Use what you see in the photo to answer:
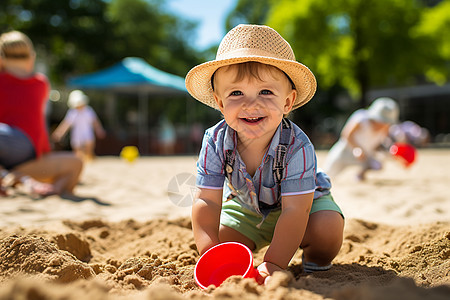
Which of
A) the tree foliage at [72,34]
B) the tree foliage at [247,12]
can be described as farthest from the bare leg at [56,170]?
the tree foliage at [247,12]

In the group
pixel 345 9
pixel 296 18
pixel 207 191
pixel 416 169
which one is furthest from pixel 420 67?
pixel 207 191

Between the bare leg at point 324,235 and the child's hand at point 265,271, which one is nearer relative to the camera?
the child's hand at point 265,271

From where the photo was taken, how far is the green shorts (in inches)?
76.2

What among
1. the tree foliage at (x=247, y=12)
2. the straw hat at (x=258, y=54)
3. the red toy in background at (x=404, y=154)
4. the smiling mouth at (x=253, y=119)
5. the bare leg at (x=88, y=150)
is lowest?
the bare leg at (x=88, y=150)

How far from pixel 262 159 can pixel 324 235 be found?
43cm

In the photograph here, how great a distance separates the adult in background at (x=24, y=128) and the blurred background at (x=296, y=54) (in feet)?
27.3

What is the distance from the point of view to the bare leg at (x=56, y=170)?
151 inches

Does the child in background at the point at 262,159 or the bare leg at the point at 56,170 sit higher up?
the child in background at the point at 262,159

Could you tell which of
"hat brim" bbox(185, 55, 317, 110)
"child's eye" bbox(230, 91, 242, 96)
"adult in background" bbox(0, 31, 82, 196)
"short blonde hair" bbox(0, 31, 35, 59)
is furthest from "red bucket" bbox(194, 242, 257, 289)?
"short blonde hair" bbox(0, 31, 35, 59)

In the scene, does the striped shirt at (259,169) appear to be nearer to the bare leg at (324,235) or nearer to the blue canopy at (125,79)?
the bare leg at (324,235)

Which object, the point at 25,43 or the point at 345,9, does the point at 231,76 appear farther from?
the point at 345,9

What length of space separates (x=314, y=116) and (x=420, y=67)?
7.87m

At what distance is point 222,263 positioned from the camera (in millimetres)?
1621

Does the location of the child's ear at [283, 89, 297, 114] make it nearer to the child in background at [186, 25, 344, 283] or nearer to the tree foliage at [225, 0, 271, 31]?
the child in background at [186, 25, 344, 283]
